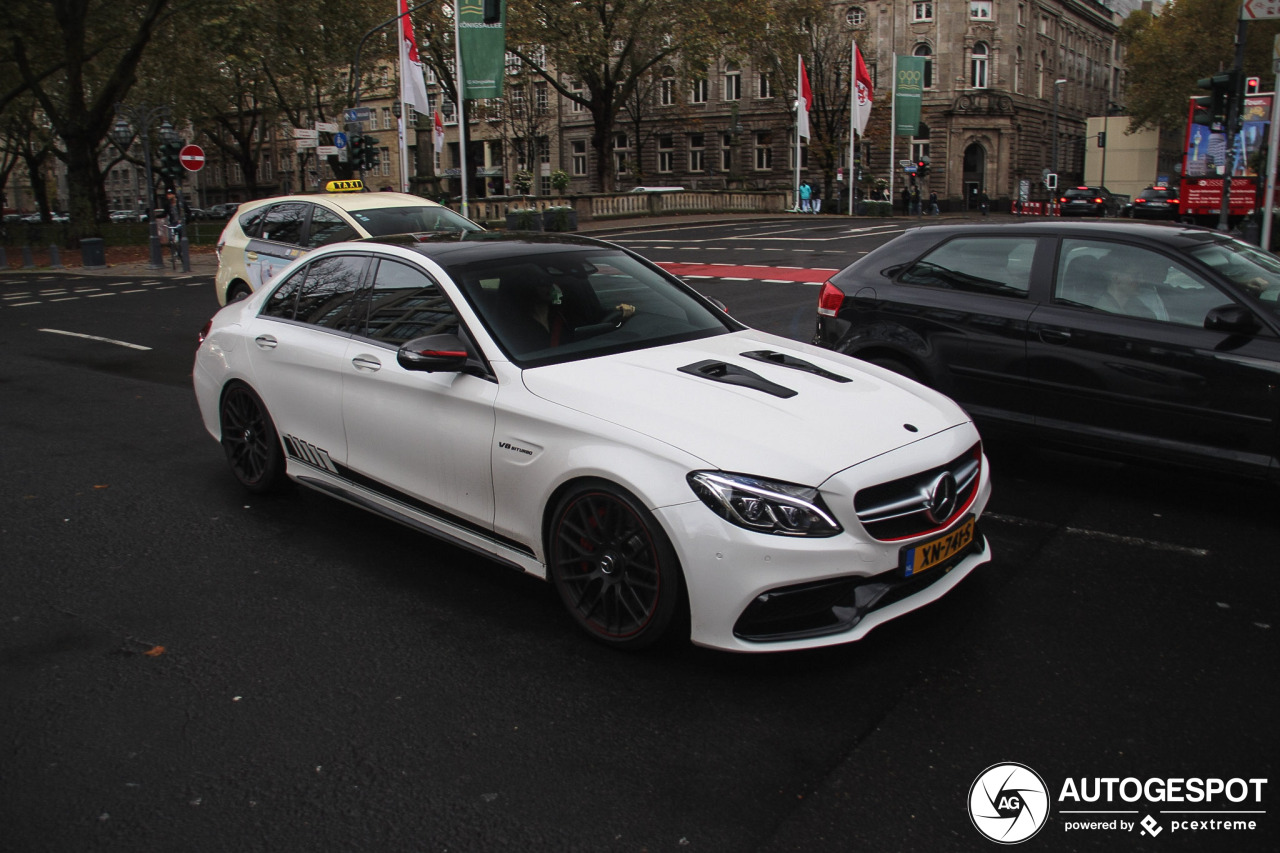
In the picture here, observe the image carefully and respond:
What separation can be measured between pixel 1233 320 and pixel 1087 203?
168ft

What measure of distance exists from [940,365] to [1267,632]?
2.77 metres

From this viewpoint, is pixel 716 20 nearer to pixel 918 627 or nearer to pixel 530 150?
pixel 530 150

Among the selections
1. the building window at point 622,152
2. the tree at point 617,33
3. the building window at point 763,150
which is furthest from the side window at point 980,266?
the building window at point 622,152

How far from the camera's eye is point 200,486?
21.2 ft

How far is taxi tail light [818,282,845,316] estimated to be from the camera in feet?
23.8

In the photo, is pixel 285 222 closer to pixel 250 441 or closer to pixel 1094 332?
pixel 250 441

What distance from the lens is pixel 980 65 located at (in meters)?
65.2

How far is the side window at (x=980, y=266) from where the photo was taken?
6484mm

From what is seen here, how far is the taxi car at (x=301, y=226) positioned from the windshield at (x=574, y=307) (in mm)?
7088

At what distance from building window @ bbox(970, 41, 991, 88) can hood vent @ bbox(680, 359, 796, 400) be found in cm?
6691

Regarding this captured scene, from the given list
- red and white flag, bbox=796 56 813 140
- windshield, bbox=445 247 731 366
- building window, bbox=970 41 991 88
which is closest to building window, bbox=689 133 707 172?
building window, bbox=970 41 991 88

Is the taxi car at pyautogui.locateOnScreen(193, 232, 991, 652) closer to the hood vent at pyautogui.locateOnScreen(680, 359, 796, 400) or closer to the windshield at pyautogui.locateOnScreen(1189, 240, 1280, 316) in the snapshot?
the hood vent at pyautogui.locateOnScreen(680, 359, 796, 400)

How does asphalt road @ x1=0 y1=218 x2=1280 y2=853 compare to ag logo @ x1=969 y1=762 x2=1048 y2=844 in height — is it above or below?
above

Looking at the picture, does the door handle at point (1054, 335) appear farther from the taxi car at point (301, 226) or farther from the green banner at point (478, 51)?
the green banner at point (478, 51)
